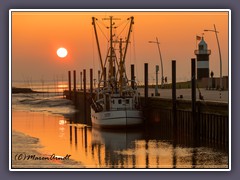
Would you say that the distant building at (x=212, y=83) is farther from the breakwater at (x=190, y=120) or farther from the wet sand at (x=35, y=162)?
the wet sand at (x=35, y=162)

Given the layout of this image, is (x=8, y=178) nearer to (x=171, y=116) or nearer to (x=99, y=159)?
(x=99, y=159)

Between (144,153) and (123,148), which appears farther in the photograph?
(123,148)

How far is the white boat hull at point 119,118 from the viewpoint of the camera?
33056mm

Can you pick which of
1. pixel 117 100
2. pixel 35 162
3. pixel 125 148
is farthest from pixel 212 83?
pixel 35 162

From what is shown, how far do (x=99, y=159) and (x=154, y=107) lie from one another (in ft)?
41.6

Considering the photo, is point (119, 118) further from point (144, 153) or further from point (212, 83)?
point (212, 83)

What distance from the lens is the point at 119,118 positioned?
3322 cm

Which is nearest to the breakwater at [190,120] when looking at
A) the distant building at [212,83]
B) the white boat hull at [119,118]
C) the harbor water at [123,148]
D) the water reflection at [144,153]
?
the harbor water at [123,148]

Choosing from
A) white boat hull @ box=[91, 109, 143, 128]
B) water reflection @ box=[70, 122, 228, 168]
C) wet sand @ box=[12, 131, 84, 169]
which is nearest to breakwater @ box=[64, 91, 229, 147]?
water reflection @ box=[70, 122, 228, 168]

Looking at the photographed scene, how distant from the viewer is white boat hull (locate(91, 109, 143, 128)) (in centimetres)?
3306

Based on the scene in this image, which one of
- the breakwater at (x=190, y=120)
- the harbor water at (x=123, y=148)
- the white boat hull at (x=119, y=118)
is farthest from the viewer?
the white boat hull at (x=119, y=118)

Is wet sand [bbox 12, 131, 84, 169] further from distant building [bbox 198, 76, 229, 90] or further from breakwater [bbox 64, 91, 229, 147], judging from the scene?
distant building [bbox 198, 76, 229, 90]

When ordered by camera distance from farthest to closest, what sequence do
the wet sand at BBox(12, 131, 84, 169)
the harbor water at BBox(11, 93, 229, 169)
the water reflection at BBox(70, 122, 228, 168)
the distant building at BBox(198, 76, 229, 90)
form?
the distant building at BBox(198, 76, 229, 90) < the harbor water at BBox(11, 93, 229, 169) < the water reflection at BBox(70, 122, 228, 168) < the wet sand at BBox(12, 131, 84, 169)
